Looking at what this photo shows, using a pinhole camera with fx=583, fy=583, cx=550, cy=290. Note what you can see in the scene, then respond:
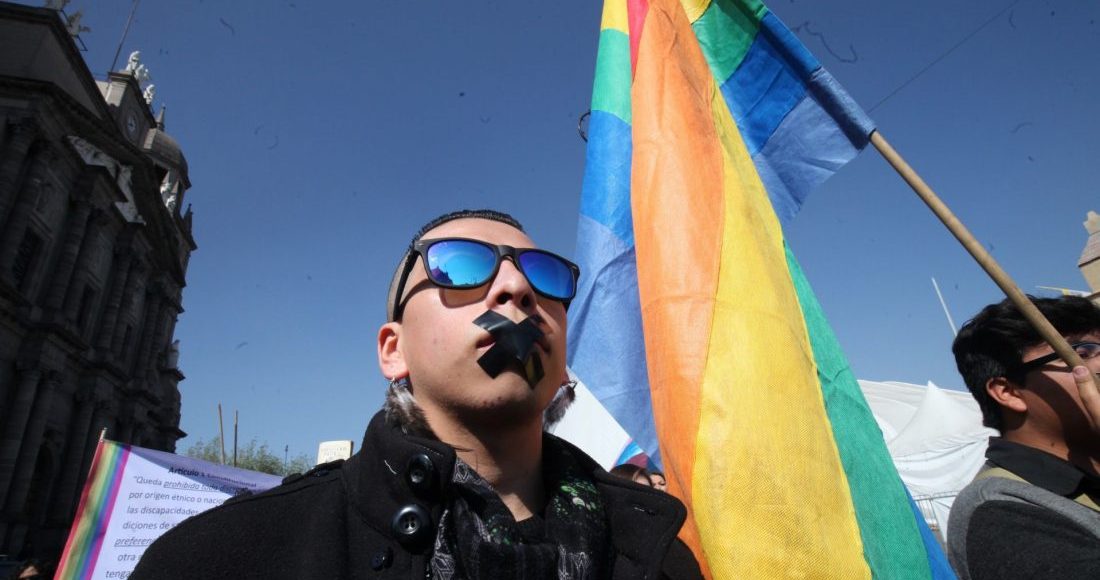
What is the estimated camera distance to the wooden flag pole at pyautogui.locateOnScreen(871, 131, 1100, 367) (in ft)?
7.05

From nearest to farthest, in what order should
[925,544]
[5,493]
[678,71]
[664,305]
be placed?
[925,544], [664,305], [678,71], [5,493]

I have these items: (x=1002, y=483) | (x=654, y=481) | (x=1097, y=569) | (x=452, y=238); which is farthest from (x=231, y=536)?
(x=654, y=481)

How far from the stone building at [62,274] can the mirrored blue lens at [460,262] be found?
25.9 m

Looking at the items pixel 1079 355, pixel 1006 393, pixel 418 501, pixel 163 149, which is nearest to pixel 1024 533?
pixel 1006 393

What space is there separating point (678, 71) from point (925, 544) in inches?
99.0

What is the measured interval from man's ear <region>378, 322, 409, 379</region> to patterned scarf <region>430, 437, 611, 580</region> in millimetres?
404

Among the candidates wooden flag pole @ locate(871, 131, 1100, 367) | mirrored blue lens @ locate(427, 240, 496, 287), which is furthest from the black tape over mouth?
wooden flag pole @ locate(871, 131, 1100, 367)

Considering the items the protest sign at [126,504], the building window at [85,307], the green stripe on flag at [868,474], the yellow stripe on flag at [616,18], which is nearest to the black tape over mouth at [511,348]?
the green stripe on flag at [868,474]

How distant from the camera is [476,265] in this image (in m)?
1.60

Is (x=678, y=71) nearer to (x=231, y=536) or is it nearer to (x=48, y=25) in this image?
(x=231, y=536)

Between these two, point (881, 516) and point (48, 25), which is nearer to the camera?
point (881, 516)

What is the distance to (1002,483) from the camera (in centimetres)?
213

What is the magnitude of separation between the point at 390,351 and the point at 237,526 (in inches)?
24.7

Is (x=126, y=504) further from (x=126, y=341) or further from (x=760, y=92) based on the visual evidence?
(x=126, y=341)
